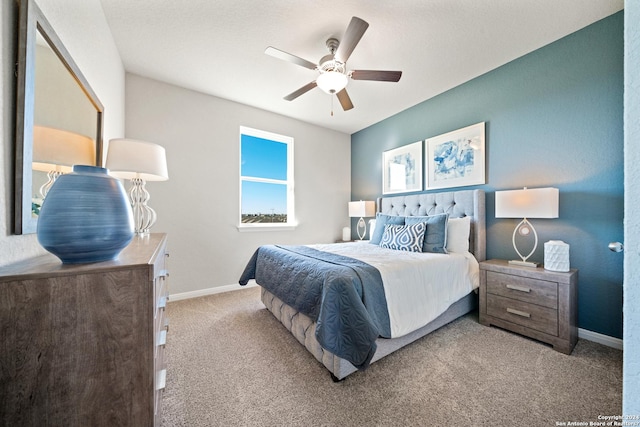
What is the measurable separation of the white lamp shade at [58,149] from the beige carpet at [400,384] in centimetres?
140

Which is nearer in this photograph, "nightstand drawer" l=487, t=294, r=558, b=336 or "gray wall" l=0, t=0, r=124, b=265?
"gray wall" l=0, t=0, r=124, b=265

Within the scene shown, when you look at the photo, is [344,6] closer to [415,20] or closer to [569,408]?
[415,20]

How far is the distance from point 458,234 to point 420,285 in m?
1.07

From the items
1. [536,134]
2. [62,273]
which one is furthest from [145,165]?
[536,134]

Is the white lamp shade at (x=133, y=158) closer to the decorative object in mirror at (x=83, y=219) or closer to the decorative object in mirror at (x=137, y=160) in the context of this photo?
the decorative object in mirror at (x=137, y=160)

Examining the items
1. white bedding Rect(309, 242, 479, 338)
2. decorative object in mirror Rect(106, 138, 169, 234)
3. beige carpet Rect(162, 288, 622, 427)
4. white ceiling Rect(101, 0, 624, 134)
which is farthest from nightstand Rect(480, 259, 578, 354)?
decorative object in mirror Rect(106, 138, 169, 234)

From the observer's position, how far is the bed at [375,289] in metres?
1.45

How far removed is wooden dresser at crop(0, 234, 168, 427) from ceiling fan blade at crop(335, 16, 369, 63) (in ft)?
6.32

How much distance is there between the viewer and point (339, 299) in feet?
4.83

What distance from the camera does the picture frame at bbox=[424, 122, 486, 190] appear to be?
2.77m

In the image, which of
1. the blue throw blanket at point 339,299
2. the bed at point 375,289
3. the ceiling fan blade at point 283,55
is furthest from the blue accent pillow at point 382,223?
the ceiling fan blade at point 283,55

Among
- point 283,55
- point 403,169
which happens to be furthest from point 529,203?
point 283,55

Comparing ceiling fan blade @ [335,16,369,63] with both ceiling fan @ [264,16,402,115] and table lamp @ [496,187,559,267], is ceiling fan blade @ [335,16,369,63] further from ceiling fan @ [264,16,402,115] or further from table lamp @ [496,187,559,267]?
table lamp @ [496,187,559,267]

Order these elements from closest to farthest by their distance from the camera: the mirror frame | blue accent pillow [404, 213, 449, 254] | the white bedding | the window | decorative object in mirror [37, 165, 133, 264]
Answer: decorative object in mirror [37, 165, 133, 264] → the mirror frame → the white bedding → blue accent pillow [404, 213, 449, 254] → the window
